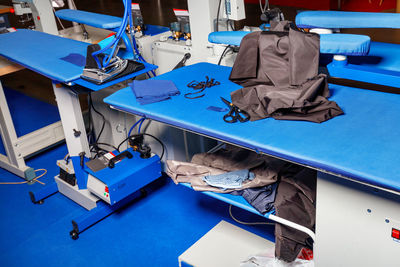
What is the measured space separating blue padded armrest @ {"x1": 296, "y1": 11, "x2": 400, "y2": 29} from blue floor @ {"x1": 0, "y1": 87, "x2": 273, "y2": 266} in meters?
1.25

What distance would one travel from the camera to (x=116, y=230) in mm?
2863

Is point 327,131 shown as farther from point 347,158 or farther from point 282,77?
point 282,77

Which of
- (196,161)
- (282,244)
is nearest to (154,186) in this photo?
(196,161)

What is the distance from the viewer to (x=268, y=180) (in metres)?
2.13

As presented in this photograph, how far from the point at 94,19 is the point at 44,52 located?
1.30ft

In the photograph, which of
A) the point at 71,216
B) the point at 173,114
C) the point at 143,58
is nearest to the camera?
the point at 173,114

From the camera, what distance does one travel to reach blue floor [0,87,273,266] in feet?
8.71

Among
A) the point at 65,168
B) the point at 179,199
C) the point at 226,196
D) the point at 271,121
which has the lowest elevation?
the point at 179,199

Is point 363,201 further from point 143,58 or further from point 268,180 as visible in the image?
point 143,58

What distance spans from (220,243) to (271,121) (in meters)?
0.85

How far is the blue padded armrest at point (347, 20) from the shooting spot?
7.73ft

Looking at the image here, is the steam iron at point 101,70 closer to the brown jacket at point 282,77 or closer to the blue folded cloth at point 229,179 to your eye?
the brown jacket at point 282,77

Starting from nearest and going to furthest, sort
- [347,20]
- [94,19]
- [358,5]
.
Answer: [347,20] → [94,19] → [358,5]

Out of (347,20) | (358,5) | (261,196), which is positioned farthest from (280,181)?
(358,5)
